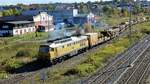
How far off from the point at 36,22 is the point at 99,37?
40517 millimetres

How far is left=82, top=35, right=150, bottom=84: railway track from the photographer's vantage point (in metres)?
29.3

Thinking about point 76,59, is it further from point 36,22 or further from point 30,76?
point 36,22

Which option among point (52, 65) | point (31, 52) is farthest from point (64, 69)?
point (31, 52)

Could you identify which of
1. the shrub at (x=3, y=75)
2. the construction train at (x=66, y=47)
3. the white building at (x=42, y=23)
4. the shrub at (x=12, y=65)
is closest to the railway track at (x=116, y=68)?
the construction train at (x=66, y=47)

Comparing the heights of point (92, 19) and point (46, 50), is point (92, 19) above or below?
below

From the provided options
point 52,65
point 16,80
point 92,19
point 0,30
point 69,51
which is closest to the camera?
point 16,80

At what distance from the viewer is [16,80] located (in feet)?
102

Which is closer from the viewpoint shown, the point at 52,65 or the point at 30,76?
the point at 30,76

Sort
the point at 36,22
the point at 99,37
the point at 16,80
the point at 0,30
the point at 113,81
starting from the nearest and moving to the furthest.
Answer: the point at 113,81
the point at 16,80
the point at 99,37
the point at 0,30
the point at 36,22

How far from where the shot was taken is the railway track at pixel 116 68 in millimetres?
29344

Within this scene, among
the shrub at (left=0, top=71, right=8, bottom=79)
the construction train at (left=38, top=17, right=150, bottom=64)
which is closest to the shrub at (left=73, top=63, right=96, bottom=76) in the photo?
the construction train at (left=38, top=17, right=150, bottom=64)

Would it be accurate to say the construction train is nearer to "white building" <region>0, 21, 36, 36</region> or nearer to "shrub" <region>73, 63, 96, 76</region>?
"shrub" <region>73, 63, 96, 76</region>

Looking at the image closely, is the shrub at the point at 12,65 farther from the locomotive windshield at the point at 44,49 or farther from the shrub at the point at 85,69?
the shrub at the point at 85,69

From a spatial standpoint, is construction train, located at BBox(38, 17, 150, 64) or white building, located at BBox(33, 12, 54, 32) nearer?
construction train, located at BBox(38, 17, 150, 64)
